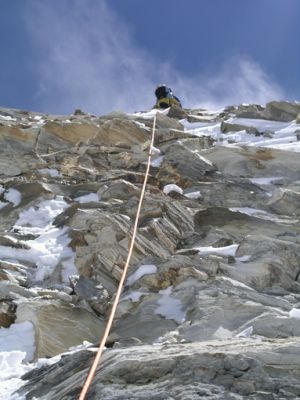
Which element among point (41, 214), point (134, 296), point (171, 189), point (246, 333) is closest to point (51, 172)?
point (41, 214)

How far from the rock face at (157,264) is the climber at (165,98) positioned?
17578 millimetres

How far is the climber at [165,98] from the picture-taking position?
135 feet

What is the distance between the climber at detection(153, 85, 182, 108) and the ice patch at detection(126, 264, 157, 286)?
30.3 m

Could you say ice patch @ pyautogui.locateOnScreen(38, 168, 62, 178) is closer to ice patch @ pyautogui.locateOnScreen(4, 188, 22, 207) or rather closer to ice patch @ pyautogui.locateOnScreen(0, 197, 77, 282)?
ice patch @ pyautogui.locateOnScreen(4, 188, 22, 207)

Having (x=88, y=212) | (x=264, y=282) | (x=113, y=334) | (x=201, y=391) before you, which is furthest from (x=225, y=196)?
(x=201, y=391)

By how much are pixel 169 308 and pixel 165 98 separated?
107 ft

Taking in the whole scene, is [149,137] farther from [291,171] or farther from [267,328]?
[267,328]

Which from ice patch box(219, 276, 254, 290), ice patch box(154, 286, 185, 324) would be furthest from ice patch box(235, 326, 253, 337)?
ice patch box(219, 276, 254, 290)

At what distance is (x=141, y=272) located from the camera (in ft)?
38.0

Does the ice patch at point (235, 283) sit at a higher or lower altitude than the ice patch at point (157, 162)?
lower

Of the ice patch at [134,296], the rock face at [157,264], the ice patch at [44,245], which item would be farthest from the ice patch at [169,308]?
the ice patch at [44,245]

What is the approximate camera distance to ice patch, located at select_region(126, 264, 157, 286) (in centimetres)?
1143

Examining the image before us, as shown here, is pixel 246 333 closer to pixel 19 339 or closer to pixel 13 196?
pixel 19 339

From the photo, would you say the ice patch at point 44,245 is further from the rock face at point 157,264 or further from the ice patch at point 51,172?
the ice patch at point 51,172
